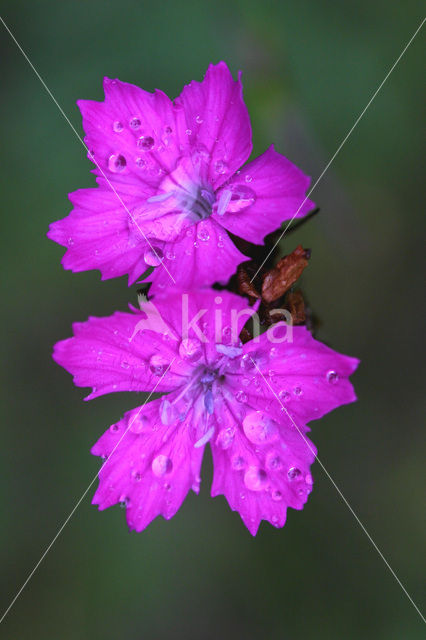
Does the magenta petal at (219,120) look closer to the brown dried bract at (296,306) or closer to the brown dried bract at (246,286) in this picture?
the brown dried bract at (246,286)

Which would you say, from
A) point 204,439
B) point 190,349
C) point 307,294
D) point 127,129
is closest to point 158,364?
point 190,349

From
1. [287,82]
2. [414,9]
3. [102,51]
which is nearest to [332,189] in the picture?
[287,82]

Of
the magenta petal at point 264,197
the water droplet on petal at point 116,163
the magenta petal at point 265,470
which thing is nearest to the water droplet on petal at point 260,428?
the magenta petal at point 265,470

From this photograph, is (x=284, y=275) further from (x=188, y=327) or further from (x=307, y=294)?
(x=307, y=294)

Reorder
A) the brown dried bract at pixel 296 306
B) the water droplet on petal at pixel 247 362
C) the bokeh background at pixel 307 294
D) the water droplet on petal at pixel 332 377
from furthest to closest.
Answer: the bokeh background at pixel 307 294, the brown dried bract at pixel 296 306, the water droplet on petal at pixel 247 362, the water droplet on petal at pixel 332 377

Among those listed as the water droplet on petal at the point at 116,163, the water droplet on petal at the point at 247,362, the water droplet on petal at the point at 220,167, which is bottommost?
the water droplet on petal at the point at 247,362

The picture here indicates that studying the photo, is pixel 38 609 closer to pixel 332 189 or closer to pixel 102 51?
pixel 332 189

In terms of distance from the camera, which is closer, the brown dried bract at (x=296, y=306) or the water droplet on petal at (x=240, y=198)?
the water droplet on petal at (x=240, y=198)
